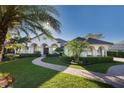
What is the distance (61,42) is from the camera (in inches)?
375

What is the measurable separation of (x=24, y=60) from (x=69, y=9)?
3568 mm

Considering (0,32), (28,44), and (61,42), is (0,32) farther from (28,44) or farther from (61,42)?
(61,42)

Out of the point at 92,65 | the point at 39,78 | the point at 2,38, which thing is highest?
the point at 2,38

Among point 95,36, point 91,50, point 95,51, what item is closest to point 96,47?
point 95,51

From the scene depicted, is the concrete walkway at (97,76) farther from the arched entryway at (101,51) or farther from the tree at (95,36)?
the tree at (95,36)

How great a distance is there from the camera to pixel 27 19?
30.3 ft

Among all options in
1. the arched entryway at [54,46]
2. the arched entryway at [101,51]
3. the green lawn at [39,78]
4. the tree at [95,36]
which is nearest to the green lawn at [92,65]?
the arched entryway at [54,46]

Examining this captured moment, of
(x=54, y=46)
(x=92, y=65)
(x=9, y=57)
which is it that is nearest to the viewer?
(x=54, y=46)

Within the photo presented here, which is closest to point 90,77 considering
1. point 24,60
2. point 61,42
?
point 61,42

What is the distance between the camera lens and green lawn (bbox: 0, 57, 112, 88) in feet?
28.4

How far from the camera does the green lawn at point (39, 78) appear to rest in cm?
865

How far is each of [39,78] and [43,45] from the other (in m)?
1.56

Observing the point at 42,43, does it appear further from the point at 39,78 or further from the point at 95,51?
the point at 95,51

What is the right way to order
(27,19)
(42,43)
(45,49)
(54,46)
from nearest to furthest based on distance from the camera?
(27,19)
(42,43)
(54,46)
(45,49)
